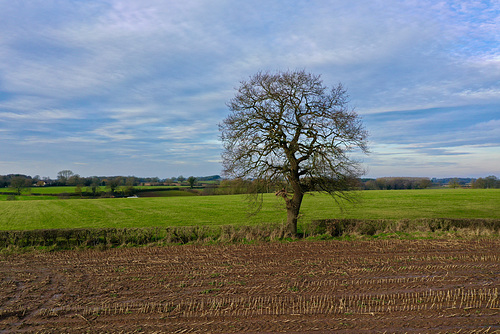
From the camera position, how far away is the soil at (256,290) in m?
9.46

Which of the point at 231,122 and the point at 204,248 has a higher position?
the point at 231,122

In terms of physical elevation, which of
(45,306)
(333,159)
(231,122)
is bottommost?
(45,306)

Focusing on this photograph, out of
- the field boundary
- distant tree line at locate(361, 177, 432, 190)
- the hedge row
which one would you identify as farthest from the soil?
distant tree line at locate(361, 177, 432, 190)

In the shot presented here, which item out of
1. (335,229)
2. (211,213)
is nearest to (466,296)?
(335,229)

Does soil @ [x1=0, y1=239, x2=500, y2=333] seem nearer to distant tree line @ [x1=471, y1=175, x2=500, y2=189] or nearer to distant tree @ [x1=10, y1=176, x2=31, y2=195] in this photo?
distant tree @ [x1=10, y1=176, x2=31, y2=195]

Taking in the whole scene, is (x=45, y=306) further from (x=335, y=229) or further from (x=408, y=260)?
→ (x=335, y=229)

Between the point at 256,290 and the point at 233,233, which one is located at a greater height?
the point at 233,233

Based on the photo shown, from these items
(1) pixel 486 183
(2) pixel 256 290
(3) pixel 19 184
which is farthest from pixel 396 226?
(3) pixel 19 184

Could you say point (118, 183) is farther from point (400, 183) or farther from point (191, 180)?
point (400, 183)

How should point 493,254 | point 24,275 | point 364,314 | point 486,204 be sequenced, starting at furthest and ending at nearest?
point 486,204, point 493,254, point 24,275, point 364,314

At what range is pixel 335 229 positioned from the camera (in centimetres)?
2317

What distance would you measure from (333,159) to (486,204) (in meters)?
35.6

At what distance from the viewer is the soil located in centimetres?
946

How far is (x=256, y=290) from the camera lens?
12.0m
